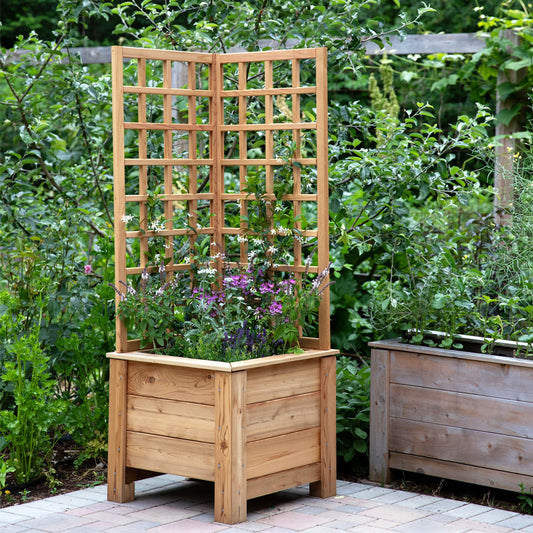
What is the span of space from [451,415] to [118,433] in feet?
4.67

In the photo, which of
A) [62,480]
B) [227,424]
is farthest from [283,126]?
[62,480]

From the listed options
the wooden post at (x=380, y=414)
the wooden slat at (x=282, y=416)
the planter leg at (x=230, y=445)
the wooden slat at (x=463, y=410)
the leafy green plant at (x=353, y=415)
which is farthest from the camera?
the leafy green plant at (x=353, y=415)

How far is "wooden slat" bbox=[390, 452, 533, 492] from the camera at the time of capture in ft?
11.7

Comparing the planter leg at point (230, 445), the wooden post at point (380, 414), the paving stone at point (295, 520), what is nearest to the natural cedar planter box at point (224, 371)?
the planter leg at point (230, 445)

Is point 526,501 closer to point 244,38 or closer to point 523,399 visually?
point 523,399

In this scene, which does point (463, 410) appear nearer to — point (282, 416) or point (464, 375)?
point (464, 375)

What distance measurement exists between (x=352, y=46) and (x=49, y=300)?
6.32ft

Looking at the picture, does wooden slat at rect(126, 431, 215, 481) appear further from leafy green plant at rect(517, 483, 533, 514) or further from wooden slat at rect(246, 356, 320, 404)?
leafy green plant at rect(517, 483, 533, 514)

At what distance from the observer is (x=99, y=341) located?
427 cm

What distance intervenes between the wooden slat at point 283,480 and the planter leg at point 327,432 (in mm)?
42

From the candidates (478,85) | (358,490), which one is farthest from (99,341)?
(478,85)

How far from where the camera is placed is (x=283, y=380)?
360cm

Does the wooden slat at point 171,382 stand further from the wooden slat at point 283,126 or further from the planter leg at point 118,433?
the wooden slat at point 283,126

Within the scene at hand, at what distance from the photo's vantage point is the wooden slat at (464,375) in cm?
356
